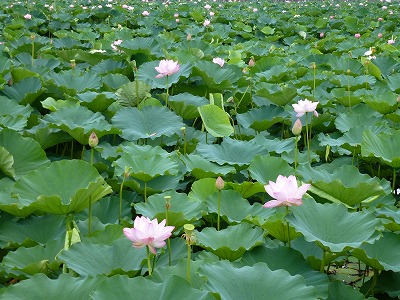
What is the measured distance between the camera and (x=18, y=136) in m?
1.69

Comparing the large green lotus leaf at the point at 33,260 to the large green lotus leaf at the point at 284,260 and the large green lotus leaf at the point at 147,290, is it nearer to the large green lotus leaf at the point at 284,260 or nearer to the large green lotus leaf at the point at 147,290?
the large green lotus leaf at the point at 147,290

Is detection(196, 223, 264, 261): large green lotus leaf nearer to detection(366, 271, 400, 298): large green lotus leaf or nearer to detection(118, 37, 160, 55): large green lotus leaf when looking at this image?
detection(366, 271, 400, 298): large green lotus leaf

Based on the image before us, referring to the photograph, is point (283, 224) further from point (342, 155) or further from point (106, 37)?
point (106, 37)

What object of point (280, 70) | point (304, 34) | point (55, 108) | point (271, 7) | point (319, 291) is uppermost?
point (319, 291)

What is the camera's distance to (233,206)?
59.0 inches

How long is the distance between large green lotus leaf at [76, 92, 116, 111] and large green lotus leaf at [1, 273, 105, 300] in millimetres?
1130

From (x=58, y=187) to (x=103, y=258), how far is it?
317 mm

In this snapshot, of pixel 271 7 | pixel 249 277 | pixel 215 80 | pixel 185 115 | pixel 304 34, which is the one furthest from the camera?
pixel 271 7

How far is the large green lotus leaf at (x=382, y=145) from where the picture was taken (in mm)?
1816

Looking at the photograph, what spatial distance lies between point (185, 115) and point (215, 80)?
14.5 inches

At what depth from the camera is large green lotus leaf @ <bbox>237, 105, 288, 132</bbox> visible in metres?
2.17

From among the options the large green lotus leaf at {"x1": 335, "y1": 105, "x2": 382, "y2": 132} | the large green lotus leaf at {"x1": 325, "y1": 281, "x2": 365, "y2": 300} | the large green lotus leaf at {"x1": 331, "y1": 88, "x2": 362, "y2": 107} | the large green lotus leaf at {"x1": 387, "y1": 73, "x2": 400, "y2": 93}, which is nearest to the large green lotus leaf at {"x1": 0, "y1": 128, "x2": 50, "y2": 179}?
the large green lotus leaf at {"x1": 325, "y1": 281, "x2": 365, "y2": 300}

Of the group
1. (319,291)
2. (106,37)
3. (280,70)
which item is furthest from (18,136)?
(106,37)

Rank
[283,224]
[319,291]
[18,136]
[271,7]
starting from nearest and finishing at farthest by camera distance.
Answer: [319,291]
[283,224]
[18,136]
[271,7]
